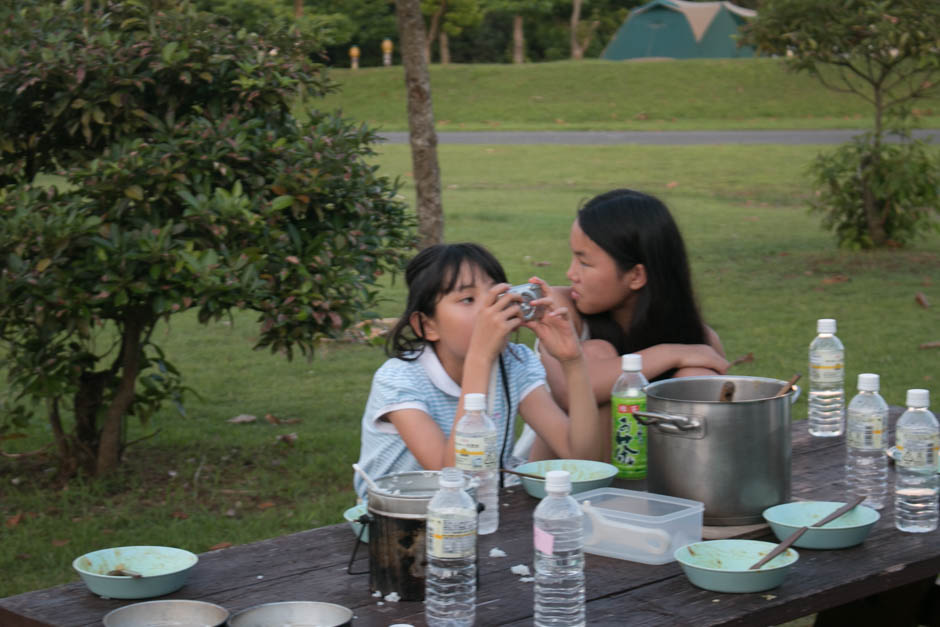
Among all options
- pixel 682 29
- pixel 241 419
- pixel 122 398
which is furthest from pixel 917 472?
pixel 682 29

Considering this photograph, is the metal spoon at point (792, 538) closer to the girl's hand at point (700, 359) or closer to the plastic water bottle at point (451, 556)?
the plastic water bottle at point (451, 556)

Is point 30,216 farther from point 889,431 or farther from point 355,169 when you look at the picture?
point 889,431

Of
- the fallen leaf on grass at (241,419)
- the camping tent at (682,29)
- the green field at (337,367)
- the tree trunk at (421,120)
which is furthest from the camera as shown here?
the camping tent at (682,29)

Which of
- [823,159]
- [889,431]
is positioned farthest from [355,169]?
[823,159]

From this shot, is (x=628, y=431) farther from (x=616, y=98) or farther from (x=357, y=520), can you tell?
(x=616, y=98)

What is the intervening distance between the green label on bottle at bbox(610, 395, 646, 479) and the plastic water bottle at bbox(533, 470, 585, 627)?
0.87 meters

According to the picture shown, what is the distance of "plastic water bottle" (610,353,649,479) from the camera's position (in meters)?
2.87

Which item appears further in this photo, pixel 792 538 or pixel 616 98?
pixel 616 98

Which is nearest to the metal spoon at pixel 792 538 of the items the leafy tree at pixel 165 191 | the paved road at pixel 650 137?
the leafy tree at pixel 165 191

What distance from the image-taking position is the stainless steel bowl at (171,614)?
1.94 meters

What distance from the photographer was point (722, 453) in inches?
93.7

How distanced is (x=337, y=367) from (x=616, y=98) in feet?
69.1

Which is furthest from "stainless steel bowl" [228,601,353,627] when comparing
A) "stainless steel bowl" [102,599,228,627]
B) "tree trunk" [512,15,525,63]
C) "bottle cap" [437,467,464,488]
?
"tree trunk" [512,15,525,63]

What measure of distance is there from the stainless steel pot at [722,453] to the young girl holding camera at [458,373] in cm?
45
